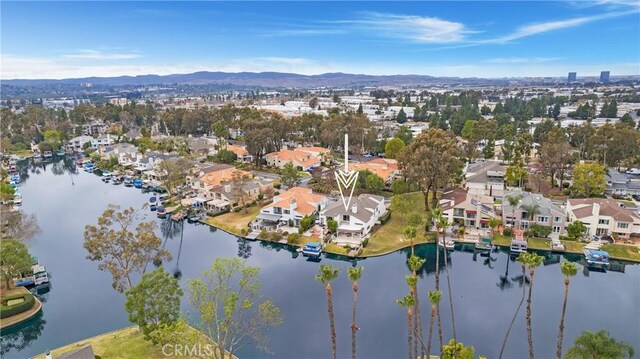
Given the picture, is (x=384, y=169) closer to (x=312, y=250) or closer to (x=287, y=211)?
(x=287, y=211)

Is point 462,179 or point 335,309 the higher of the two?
point 462,179

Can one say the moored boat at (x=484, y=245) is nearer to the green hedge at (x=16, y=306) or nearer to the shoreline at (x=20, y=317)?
the shoreline at (x=20, y=317)

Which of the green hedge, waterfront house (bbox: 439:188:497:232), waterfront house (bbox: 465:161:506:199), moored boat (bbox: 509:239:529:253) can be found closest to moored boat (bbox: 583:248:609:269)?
moored boat (bbox: 509:239:529:253)

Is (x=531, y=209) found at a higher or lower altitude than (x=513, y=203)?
lower

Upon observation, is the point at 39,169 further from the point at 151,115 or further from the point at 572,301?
the point at 572,301

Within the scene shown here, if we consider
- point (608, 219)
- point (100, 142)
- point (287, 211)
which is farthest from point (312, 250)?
point (100, 142)

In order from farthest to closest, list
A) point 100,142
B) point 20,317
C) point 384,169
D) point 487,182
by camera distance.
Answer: point 100,142, point 384,169, point 487,182, point 20,317

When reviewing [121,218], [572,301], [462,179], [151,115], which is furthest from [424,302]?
[151,115]
